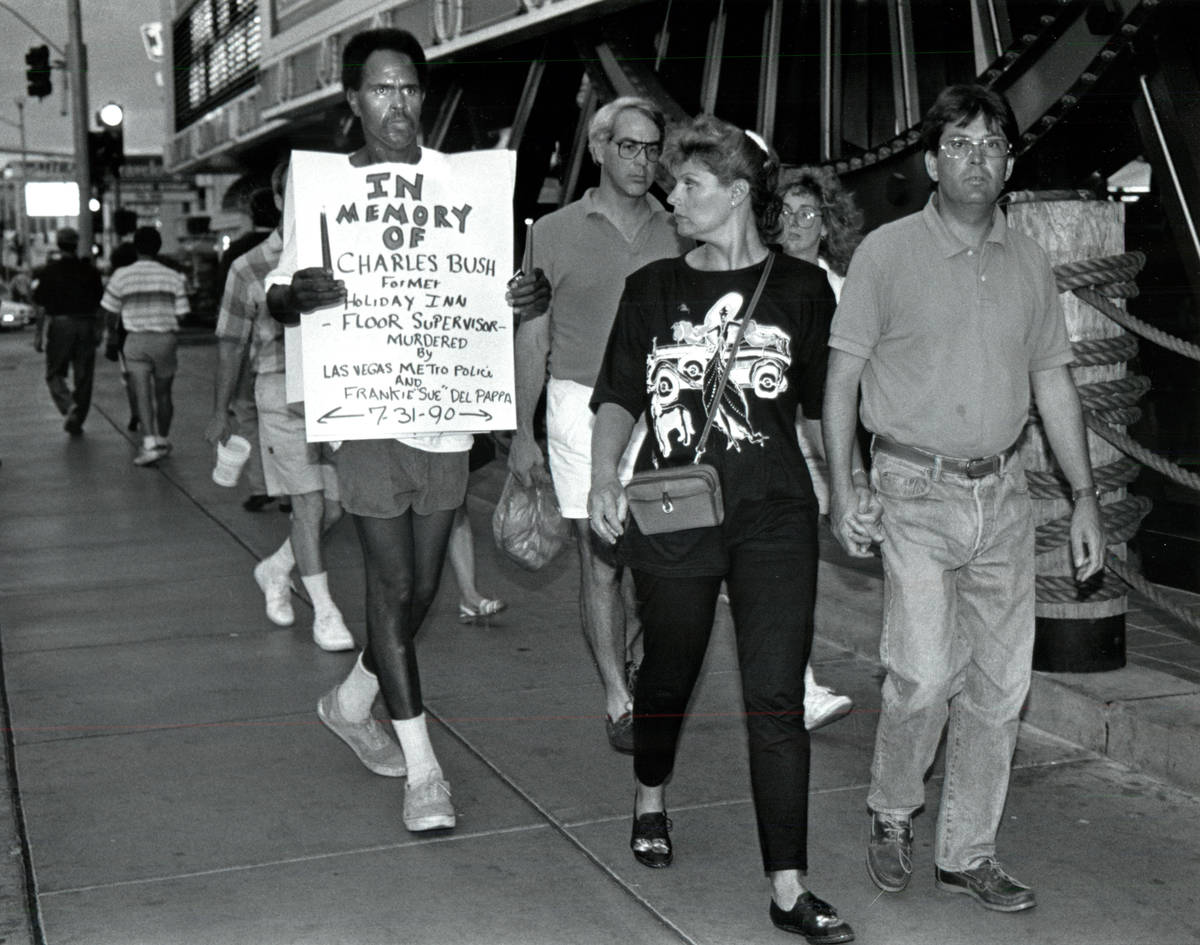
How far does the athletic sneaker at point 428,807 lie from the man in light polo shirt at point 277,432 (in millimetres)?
2178

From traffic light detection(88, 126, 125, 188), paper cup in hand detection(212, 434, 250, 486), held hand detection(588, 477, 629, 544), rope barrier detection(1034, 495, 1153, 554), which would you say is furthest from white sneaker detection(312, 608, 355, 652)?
traffic light detection(88, 126, 125, 188)

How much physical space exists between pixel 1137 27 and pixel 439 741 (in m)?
3.33

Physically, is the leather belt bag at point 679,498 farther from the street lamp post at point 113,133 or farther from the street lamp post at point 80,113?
the street lamp post at point 80,113

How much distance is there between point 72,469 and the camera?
43.1 feet

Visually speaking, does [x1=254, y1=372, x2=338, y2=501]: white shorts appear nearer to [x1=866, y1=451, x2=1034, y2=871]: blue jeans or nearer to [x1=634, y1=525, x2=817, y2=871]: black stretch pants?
[x1=634, y1=525, x2=817, y2=871]: black stretch pants

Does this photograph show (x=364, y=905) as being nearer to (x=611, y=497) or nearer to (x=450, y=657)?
(x=611, y=497)

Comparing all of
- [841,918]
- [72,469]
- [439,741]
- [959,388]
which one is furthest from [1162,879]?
[72,469]

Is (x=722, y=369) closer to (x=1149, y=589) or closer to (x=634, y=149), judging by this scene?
(x=634, y=149)

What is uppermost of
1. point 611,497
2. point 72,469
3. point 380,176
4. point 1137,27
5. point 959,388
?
point 1137,27

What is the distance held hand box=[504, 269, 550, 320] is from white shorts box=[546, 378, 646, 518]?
1.74 feet

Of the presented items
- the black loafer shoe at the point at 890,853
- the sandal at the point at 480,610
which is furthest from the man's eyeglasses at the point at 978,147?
the sandal at the point at 480,610

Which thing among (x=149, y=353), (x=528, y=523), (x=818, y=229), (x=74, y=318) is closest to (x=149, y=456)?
(x=149, y=353)

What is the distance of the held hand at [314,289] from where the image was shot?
4371 millimetres

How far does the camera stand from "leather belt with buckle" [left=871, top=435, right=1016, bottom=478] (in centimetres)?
384
